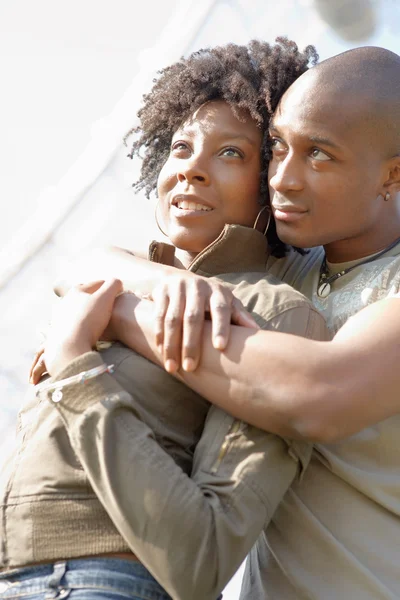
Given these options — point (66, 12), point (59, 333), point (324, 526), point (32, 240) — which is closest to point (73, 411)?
point (59, 333)

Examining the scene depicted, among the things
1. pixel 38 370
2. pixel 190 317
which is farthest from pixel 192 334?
pixel 38 370

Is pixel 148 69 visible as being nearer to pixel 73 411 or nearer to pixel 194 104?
pixel 194 104

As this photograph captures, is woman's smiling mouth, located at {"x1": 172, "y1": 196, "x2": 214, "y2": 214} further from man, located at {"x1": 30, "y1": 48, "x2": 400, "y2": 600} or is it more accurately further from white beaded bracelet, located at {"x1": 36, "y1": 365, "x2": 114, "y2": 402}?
white beaded bracelet, located at {"x1": 36, "y1": 365, "x2": 114, "y2": 402}

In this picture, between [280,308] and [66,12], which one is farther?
[66,12]

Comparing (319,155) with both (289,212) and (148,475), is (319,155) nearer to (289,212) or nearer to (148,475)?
(289,212)

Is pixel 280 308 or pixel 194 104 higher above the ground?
pixel 194 104

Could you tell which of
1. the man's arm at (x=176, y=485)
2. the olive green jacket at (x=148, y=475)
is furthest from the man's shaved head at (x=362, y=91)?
the man's arm at (x=176, y=485)

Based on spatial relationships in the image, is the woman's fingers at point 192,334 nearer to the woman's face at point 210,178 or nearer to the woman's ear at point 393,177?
the woman's face at point 210,178

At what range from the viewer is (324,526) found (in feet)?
5.37

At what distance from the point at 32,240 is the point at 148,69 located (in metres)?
0.71

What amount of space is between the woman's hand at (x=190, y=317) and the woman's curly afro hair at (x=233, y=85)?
1.72 feet

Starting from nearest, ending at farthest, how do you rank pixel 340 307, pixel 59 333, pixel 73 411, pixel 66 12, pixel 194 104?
pixel 73 411 → pixel 59 333 → pixel 340 307 → pixel 194 104 → pixel 66 12

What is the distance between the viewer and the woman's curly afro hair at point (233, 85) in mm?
1988

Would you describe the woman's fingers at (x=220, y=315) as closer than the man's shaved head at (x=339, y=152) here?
Yes
